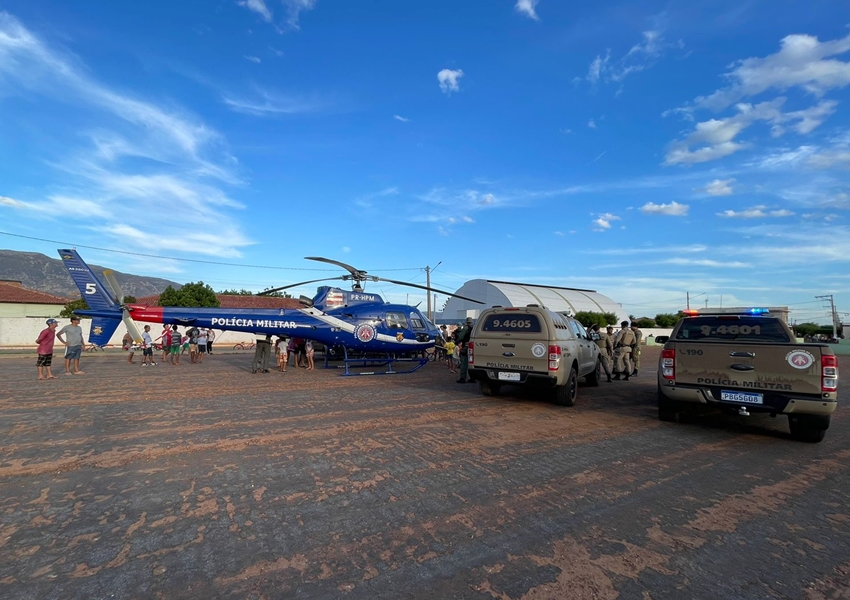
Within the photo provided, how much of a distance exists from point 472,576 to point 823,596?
6.70 feet

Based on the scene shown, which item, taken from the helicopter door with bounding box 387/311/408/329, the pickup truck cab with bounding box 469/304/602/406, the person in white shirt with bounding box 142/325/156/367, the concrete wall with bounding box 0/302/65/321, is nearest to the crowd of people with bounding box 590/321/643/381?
the pickup truck cab with bounding box 469/304/602/406

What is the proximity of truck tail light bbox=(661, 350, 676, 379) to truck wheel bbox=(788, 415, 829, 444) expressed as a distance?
1.56 m

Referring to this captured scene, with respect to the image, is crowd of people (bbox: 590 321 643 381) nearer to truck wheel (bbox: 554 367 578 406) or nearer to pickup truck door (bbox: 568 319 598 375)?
pickup truck door (bbox: 568 319 598 375)

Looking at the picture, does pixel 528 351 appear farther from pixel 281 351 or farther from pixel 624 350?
pixel 281 351

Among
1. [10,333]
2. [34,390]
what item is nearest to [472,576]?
[34,390]

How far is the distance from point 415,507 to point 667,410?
5170mm

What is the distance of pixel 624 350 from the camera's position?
13.0 m

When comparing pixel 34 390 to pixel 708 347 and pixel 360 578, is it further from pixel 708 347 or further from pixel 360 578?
pixel 708 347

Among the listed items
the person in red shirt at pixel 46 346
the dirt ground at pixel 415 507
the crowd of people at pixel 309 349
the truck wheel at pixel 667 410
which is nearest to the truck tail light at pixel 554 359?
the dirt ground at pixel 415 507

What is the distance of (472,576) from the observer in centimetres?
274

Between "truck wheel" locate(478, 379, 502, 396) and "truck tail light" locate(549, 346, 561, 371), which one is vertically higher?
"truck tail light" locate(549, 346, 561, 371)

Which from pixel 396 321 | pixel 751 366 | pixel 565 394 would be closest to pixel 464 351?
pixel 396 321

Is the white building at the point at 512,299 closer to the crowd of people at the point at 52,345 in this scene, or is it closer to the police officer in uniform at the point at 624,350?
the police officer in uniform at the point at 624,350

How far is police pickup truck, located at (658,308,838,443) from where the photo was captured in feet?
18.4
